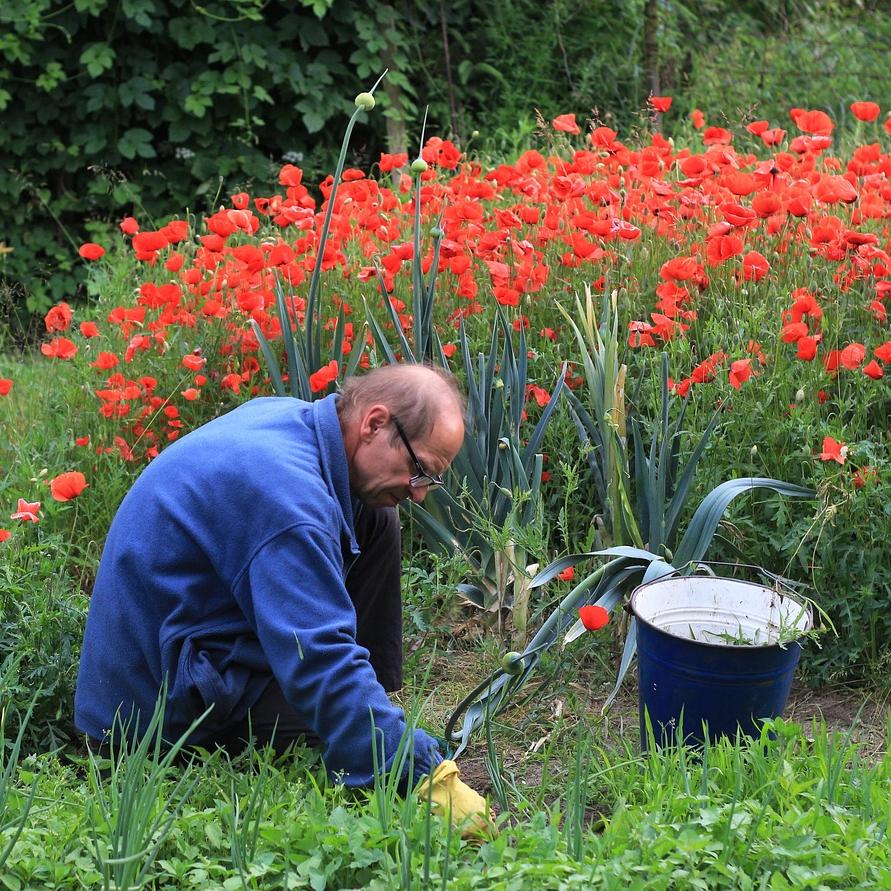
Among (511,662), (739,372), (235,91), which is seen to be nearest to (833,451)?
(739,372)

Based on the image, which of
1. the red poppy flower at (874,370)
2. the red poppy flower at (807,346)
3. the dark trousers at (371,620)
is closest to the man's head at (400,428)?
the dark trousers at (371,620)

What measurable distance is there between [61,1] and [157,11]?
0.53m

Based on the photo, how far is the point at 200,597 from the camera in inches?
94.2

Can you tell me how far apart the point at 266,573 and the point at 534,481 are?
976 millimetres

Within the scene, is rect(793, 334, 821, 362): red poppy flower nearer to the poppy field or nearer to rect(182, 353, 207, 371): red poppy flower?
the poppy field

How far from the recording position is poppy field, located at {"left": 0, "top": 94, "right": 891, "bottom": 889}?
1.93m

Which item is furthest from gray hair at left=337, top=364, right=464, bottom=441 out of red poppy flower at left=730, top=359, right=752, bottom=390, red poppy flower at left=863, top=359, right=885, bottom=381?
red poppy flower at left=863, top=359, right=885, bottom=381

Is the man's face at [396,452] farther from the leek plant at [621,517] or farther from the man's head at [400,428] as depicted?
the leek plant at [621,517]

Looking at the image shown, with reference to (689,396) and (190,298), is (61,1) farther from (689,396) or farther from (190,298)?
(689,396)

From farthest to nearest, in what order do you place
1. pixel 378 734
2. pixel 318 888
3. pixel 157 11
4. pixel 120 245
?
1. pixel 157 11
2. pixel 120 245
3. pixel 378 734
4. pixel 318 888

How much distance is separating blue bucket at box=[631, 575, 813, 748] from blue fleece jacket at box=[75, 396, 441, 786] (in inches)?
20.7

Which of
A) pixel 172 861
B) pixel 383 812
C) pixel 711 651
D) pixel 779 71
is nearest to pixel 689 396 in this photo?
pixel 711 651

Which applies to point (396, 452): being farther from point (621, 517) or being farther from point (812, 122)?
point (812, 122)

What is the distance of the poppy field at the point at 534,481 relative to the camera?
1.93 meters
